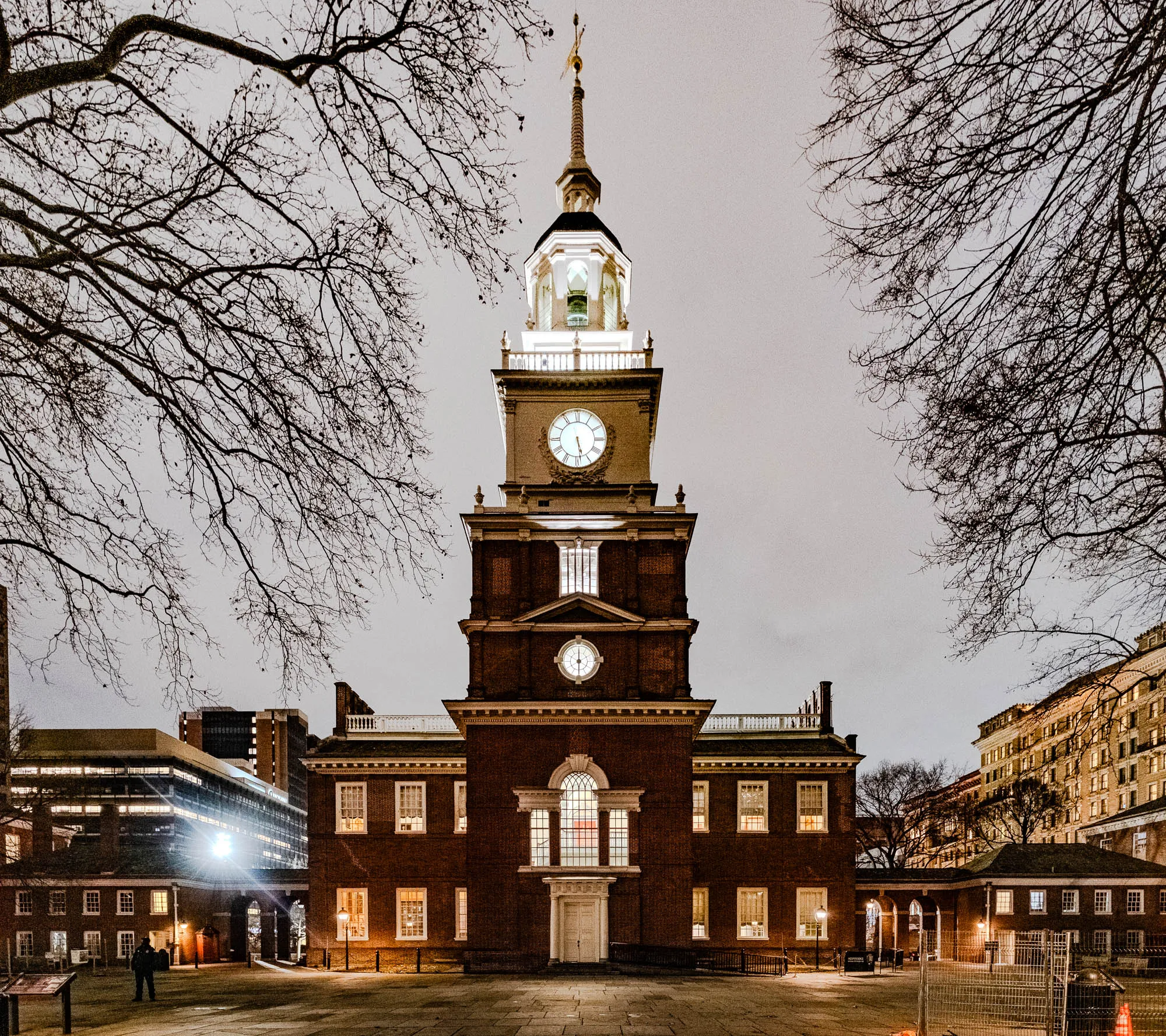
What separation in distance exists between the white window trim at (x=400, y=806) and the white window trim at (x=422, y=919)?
251 centimetres

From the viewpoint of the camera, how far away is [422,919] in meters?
46.5

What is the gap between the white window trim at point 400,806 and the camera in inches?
1885

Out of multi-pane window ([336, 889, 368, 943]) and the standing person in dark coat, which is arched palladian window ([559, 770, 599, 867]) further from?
the standing person in dark coat

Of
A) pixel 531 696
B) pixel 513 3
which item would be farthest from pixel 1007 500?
pixel 531 696

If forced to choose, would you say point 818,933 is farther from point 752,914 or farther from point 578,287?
point 578,287

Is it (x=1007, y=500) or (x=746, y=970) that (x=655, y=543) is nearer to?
(x=746, y=970)

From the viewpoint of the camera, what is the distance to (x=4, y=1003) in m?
20.7

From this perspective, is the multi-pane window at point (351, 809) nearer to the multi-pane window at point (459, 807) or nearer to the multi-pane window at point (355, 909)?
the multi-pane window at point (355, 909)

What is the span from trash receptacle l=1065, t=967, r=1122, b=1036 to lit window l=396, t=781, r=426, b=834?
113 feet

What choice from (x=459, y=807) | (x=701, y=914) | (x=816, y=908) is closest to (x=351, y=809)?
(x=459, y=807)

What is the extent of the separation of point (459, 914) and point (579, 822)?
11230mm

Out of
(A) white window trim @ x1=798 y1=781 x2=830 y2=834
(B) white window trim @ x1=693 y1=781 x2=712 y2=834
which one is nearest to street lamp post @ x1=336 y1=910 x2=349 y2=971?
(B) white window trim @ x1=693 y1=781 x2=712 y2=834

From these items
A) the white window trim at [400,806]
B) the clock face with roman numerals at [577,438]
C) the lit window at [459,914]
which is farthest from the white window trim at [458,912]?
the clock face with roman numerals at [577,438]

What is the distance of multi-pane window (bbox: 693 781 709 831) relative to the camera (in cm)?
4791
